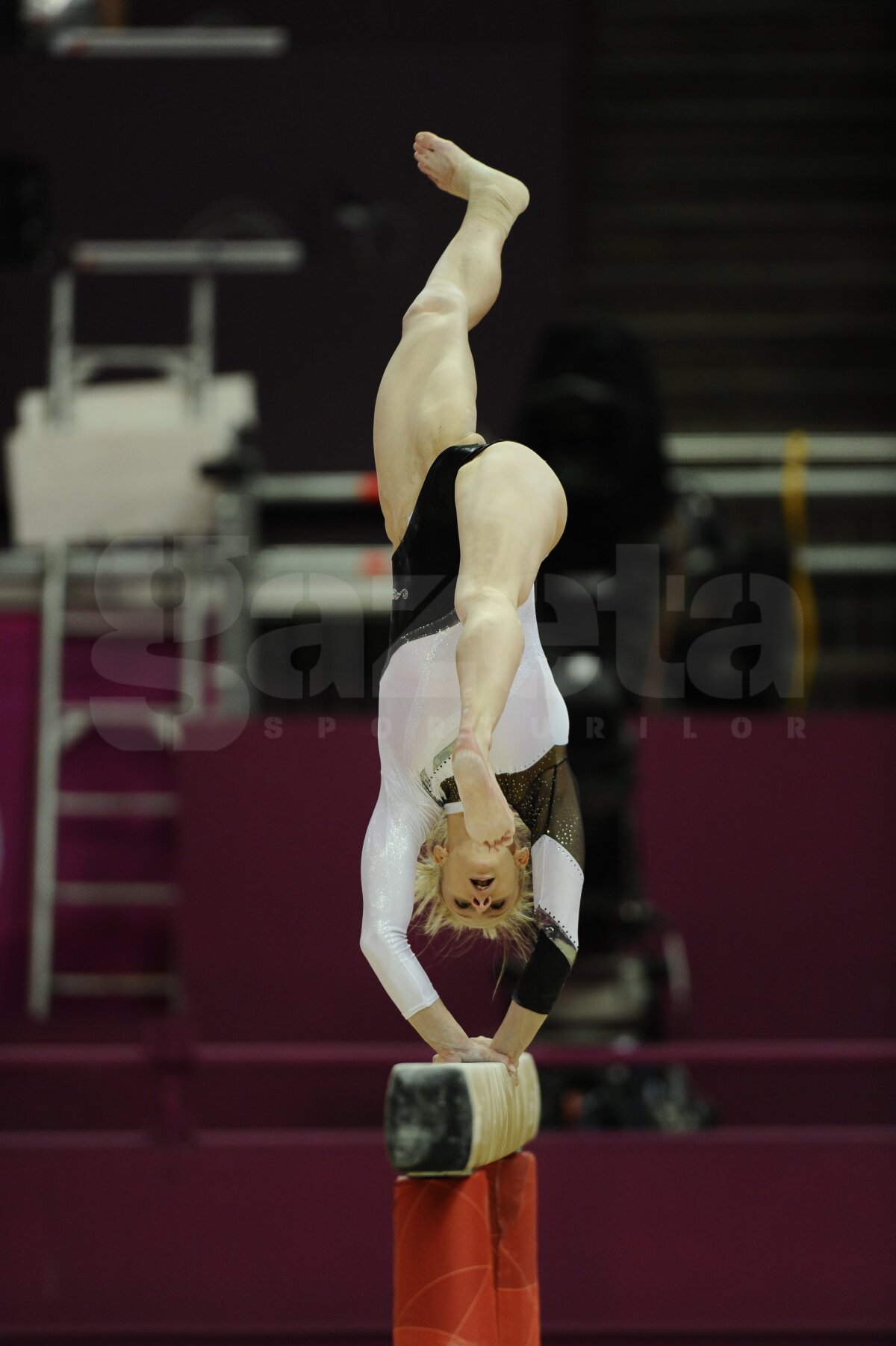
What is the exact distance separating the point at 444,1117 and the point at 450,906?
0.32 meters

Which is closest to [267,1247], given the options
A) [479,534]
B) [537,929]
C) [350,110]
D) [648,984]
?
[648,984]

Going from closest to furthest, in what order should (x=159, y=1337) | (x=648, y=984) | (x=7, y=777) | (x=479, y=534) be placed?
1. (x=479, y=534)
2. (x=159, y=1337)
3. (x=648, y=984)
4. (x=7, y=777)

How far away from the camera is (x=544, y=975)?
2.44 meters

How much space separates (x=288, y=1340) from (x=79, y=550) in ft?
8.69

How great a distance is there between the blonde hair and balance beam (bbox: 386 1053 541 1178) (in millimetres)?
209

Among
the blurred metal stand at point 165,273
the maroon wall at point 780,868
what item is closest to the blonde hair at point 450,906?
the maroon wall at point 780,868

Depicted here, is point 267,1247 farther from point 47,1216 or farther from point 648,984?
point 648,984

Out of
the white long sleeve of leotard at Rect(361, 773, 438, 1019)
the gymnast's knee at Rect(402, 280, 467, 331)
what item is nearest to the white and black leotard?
the white long sleeve of leotard at Rect(361, 773, 438, 1019)

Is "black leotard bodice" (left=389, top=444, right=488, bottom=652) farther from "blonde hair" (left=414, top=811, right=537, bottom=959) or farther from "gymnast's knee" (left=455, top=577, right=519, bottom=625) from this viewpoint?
"blonde hair" (left=414, top=811, right=537, bottom=959)

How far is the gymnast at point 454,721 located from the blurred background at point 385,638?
0.50 metres

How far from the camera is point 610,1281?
3.89 meters

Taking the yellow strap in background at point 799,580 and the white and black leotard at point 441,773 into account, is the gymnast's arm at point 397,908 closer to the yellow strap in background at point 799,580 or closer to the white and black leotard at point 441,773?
the white and black leotard at point 441,773

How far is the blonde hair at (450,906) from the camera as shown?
7.98 ft

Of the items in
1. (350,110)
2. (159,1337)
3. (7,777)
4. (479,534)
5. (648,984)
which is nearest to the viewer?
(479,534)
